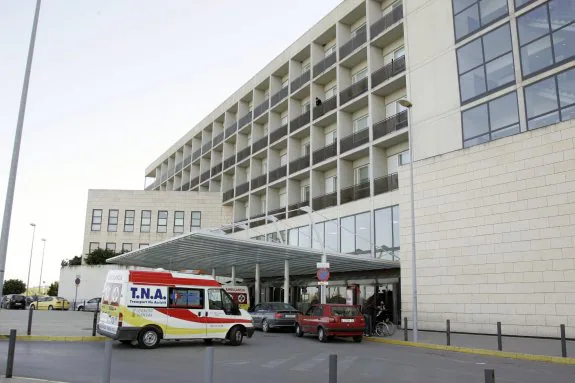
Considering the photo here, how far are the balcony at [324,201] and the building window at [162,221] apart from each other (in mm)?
23577

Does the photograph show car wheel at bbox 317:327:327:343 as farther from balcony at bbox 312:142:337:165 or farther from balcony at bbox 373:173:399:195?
balcony at bbox 312:142:337:165

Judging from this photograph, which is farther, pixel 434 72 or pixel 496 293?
pixel 434 72

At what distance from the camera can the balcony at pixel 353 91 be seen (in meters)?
32.5

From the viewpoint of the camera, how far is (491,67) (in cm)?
2398

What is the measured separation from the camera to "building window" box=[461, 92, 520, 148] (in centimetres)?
2286

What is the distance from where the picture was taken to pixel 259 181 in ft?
144

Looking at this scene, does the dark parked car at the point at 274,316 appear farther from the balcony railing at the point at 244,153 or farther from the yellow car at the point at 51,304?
the yellow car at the point at 51,304

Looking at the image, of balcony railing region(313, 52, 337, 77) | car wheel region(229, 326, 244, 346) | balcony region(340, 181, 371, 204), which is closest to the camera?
car wheel region(229, 326, 244, 346)

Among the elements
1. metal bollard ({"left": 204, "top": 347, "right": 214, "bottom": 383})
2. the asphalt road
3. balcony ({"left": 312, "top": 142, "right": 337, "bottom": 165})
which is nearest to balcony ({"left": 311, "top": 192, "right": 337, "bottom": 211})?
balcony ({"left": 312, "top": 142, "right": 337, "bottom": 165})

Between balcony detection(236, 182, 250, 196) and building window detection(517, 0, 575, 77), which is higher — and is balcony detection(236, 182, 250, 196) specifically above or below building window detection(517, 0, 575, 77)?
below

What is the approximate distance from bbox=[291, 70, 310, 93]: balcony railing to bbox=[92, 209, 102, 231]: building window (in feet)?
87.5

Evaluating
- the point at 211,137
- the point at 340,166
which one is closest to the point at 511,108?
the point at 340,166

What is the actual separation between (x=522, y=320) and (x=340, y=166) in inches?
627

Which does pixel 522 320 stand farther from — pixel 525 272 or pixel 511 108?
pixel 511 108
